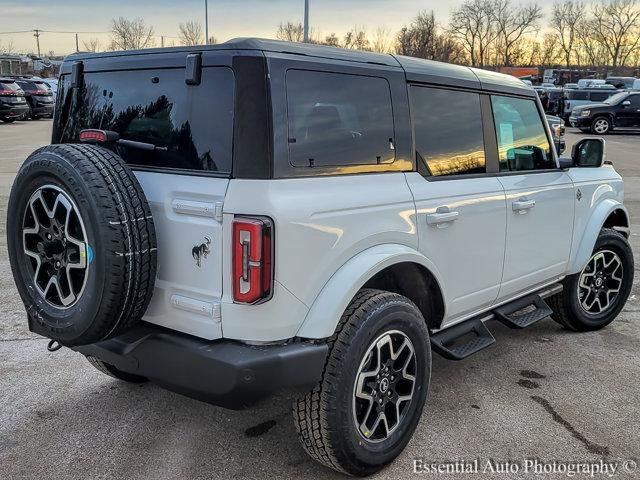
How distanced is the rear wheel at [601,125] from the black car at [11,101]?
24.3m

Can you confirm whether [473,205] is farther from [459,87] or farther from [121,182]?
[121,182]

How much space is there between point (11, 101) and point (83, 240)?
2688 centimetres

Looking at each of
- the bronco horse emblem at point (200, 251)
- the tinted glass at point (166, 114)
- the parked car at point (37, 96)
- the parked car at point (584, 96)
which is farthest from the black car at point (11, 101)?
the bronco horse emblem at point (200, 251)

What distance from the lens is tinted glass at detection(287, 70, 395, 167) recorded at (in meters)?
2.63

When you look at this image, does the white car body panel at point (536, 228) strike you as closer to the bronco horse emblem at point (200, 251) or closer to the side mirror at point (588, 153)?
the side mirror at point (588, 153)

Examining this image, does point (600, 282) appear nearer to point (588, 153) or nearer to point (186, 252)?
point (588, 153)

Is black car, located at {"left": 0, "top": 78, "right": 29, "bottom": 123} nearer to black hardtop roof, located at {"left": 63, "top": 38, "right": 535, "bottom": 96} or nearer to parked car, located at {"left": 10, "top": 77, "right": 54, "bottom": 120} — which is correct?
parked car, located at {"left": 10, "top": 77, "right": 54, "bottom": 120}

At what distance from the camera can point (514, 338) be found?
4805 mm

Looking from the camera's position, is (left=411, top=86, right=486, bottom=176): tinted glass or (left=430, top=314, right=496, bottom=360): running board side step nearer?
Answer: (left=411, top=86, right=486, bottom=176): tinted glass

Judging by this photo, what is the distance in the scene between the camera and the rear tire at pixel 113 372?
3666mm

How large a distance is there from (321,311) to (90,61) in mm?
1819

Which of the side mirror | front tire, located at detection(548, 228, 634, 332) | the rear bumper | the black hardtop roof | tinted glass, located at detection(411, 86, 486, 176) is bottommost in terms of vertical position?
front tire, located at detection(548, 228, 634, 332)

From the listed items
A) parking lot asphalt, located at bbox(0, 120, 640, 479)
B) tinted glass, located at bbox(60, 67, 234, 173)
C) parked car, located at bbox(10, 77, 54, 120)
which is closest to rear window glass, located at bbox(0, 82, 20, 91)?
parked car, located at bbox(10, 77, 54, 120)

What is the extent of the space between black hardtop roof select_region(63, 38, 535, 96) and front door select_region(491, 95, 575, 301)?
5.3 inches
